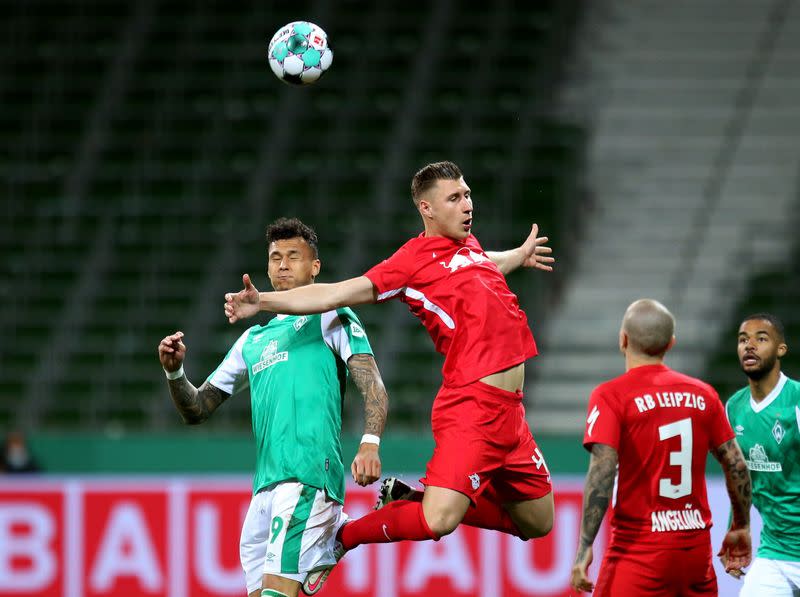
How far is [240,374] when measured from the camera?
6582mm

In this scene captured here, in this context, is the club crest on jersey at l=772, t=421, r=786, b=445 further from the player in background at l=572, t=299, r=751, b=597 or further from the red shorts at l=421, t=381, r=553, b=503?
the red shorts at l=421, t=381, r=553, b=503

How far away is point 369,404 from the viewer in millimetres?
5988

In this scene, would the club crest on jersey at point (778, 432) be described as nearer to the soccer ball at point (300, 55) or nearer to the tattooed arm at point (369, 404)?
the tattooed arm at point (369, 404)

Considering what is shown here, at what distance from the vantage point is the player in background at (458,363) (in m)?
5.85

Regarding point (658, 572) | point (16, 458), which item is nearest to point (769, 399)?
point (658, 572)

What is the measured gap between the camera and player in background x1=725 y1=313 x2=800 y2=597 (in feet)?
21.1

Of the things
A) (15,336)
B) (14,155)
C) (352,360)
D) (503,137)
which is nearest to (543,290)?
(503,137)

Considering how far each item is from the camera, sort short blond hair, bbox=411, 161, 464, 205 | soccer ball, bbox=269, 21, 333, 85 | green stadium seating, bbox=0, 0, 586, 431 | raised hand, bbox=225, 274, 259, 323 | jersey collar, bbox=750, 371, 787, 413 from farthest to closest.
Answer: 1. green stadium seating, bbox=0, 0, 586, 431
2. soccer ball, bbox=269, 21, 333, 85
3. jersey collar, bbox=750, 371, 787, 413
4. short blond hair, bbox=411, 161, 464, 205
5. raised hand, bbox=225, 274, 259, 323

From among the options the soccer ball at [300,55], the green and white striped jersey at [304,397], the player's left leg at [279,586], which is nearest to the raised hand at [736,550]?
the green and white striped jersey at [304,397]

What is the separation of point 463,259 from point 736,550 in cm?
191

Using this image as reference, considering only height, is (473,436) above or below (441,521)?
above

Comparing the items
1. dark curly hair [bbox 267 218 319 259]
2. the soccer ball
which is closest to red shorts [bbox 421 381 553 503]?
dark curly hair [bbox 267 218 319 259]

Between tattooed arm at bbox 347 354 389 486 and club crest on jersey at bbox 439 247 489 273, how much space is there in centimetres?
60

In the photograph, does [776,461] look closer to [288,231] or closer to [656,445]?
[656,445]
